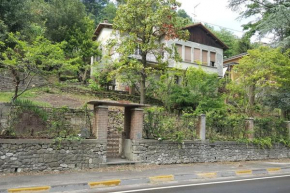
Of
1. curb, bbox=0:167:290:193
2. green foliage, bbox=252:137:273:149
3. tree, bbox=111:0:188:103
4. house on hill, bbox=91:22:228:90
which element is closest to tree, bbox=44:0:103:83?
house on hill, bbox=91:22:228:90

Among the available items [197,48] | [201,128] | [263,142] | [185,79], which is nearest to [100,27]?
[197,48]

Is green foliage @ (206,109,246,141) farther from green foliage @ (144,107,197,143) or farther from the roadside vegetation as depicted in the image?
green foliage @ (144,107,197,143)

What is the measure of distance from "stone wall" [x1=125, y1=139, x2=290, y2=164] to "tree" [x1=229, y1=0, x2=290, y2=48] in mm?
7295

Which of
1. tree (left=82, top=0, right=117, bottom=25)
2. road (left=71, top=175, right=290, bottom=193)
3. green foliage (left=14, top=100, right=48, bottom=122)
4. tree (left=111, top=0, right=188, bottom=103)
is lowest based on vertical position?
road (left=71, top=175, right=290, bottom=193)

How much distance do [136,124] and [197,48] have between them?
772 inches

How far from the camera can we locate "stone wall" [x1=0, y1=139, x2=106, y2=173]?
31.8 ft

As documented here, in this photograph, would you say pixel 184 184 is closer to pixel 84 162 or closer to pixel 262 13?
pixel 84 162

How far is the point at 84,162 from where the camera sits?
1094 cm

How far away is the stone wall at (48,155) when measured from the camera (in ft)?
31.8

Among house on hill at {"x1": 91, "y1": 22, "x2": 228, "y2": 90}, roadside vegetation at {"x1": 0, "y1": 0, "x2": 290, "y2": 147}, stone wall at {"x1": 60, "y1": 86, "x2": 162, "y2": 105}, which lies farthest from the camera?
house on hill at {"x1": 91, "y1": 22, "x2": 228, "y2": 90}

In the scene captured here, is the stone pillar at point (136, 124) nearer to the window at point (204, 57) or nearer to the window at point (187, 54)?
the window at point (187, 54)

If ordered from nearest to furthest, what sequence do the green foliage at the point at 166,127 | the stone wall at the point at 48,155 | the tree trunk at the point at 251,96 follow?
the stone wall at the point at 48,155
the green foliage at the point at 166,127
the tree trunk at the point at 251,96

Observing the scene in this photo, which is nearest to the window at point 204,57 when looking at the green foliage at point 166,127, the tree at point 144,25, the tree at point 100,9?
the tree at point 144,25

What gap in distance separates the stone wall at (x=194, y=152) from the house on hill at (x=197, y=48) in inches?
505
